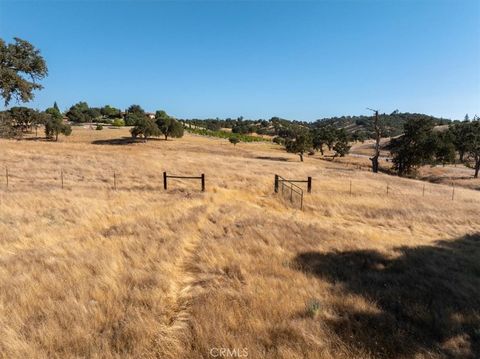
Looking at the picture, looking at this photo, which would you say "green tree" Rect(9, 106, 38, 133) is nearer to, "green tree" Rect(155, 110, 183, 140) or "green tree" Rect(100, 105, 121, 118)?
"green tree" Rect(155, 110, 183, 140)

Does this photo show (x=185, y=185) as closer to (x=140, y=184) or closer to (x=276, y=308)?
(x=140, y=184)

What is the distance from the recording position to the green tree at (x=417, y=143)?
46.3 metres

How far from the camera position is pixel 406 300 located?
22.0 ft

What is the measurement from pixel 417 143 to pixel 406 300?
46.5 m

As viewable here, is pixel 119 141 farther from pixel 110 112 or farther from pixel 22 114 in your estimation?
pixel 110 112

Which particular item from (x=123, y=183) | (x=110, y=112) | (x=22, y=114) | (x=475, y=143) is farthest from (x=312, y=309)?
(x=110, y=112)

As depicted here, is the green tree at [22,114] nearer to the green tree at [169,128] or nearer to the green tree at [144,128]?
the green tree at [144,128]

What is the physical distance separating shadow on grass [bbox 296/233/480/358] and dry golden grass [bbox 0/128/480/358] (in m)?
0.03

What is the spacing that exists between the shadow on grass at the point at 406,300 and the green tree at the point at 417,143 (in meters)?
40.3

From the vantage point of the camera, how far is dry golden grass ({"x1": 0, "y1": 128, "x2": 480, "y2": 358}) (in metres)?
4.88

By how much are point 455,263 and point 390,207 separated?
1045 cm

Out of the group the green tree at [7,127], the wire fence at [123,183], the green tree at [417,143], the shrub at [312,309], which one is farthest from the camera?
the green tree at [417,143]

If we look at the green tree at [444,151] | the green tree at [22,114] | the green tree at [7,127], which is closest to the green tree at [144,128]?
the green tree at [22,114]

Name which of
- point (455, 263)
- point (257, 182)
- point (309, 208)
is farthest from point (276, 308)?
point (257, 182)
